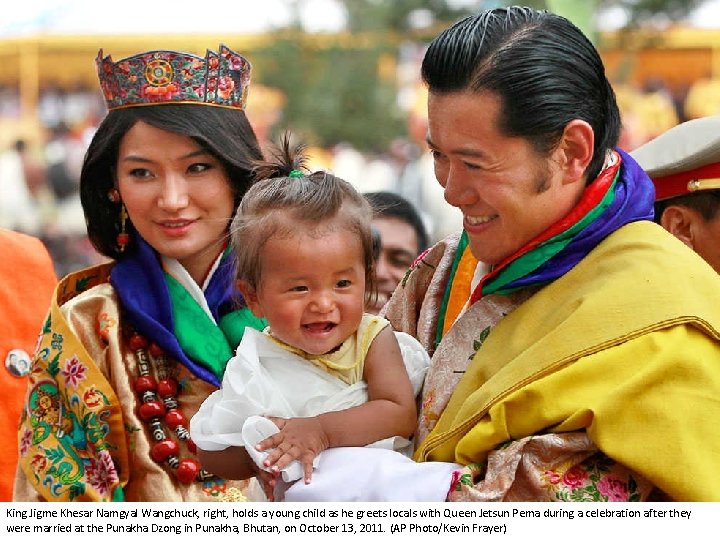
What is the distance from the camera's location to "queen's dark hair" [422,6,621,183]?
8.07ft

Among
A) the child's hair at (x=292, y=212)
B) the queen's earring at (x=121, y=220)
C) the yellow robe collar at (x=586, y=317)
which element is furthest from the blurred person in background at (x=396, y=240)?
the yellow robe collar at (x=586, y=317)

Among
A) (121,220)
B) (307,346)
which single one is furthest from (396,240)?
(307,346)

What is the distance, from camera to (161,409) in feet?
10.7

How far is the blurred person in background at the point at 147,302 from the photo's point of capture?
10.4ft

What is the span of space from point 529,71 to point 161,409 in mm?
1456

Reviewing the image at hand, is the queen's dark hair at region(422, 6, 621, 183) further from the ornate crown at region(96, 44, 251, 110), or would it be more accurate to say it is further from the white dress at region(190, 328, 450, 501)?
the ornate crown at region(96, 44, 251, 110)

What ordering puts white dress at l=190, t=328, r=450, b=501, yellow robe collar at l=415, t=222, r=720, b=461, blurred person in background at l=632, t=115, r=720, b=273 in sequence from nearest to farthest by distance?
yellow robe collar at l=415, t=222, r=720, b=461 → white dress at l=190, t=328, r=450, b=501 → blurred person in background at l=632, t=115, r=720, b=273

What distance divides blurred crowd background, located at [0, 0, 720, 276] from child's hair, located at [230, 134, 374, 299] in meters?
10.00

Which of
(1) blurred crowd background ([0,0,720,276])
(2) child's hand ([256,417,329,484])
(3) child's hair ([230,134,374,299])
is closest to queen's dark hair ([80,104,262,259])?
(3) child's hair ([230,134,374,299])

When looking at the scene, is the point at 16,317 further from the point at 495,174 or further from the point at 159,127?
the point at 495,174

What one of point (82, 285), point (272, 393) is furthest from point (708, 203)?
point (82, 285)

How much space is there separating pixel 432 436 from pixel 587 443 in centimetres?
35

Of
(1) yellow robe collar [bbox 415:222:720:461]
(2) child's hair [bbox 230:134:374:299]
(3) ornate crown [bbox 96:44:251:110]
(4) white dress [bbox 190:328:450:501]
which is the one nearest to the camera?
(1) yellow robe collar [bbox 415:222:720:461]
